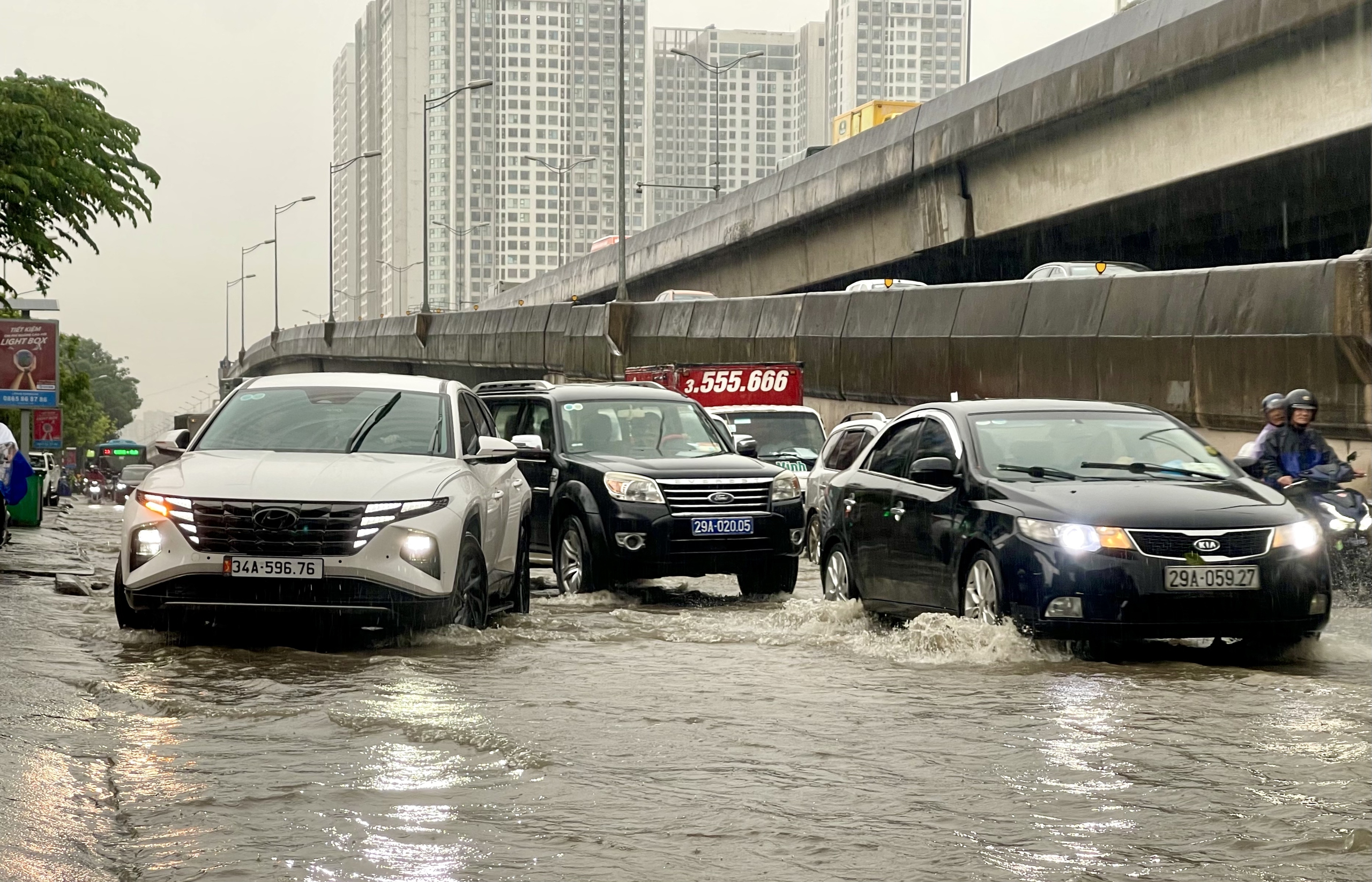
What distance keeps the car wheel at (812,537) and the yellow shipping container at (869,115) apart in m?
27.1

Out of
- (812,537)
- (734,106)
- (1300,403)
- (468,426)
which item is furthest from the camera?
(734,106)

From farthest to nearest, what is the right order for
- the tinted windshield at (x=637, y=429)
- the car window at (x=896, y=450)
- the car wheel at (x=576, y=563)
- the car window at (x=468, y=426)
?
the tinted windshield at (x=637, y=429) < the car wheel at (x=576, y=563) < the car window at (x=896, y=450) < the car window at (x=468, y=426)

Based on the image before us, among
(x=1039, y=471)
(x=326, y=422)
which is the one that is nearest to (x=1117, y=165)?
(x=1039, y=471)

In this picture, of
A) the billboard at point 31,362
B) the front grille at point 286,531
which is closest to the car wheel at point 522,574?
the front grille at point 286,531

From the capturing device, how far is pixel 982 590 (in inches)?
404

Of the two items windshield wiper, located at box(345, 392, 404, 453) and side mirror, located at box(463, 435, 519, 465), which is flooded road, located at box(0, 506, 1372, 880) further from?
windshield wiper, located at box(345, 392, 404, 453)

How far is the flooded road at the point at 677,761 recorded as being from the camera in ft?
17.4

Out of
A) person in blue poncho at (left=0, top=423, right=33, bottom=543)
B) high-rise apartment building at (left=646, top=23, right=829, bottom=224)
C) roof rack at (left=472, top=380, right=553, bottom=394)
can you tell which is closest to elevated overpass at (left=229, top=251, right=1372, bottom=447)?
roof rack at (left=472, top=380, right=553, bottom=394)

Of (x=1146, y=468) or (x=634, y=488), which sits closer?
(x=1146, y=468)

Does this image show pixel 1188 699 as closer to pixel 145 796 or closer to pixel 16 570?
pixel 145 796

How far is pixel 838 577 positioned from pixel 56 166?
1211cm

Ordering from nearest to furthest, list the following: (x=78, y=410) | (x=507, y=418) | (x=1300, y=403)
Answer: (x=1300, y=403), (x=507, y=418), (x=78, y=410)

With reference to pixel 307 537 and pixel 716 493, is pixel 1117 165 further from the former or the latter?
pixel 307 537

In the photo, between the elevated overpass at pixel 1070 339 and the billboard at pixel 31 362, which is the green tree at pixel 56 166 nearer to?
the elevated overpass at pixel 1070 339
